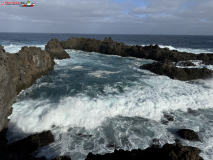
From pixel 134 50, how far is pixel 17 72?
27615 millimetres

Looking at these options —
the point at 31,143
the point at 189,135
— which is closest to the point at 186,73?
the point at 189,135

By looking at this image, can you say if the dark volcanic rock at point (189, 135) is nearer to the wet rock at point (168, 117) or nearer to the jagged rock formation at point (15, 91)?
the wet rock at point (168, 117)

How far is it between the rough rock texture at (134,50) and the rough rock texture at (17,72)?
2117 cm

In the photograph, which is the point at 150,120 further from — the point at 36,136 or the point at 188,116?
the point at 36,136

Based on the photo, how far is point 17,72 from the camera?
1509 cm

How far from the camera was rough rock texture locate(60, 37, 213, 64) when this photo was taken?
2982 centimetres

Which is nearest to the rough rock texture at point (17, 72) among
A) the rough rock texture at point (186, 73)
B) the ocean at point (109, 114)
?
the ocean at point (109, 114)

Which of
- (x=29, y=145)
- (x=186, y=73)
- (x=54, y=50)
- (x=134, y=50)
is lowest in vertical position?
(x=29, y=145)

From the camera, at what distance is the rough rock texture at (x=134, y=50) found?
97.8 feet

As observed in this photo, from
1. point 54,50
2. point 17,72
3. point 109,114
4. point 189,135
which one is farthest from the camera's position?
point 54,50

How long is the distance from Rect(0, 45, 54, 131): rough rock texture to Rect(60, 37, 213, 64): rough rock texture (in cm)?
2117

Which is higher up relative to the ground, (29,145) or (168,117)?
(168,117)

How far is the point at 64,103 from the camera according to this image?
40.4ft

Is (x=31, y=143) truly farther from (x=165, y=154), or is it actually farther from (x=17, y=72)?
(x=17, y=72)
